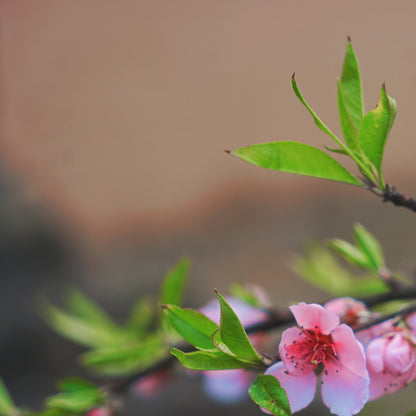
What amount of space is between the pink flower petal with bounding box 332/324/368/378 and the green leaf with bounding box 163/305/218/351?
3.1 inches

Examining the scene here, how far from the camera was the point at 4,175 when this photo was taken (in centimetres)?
192

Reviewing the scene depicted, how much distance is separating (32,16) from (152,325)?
122cm

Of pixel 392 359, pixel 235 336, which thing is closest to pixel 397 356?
pixel 392 359

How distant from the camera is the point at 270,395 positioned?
278 millimetres

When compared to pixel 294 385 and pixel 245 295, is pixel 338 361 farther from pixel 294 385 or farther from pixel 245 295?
pixel 245 295

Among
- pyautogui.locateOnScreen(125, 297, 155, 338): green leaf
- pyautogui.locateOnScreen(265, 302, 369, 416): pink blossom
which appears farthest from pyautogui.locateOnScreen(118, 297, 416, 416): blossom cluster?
pyautogui.locateOnScreen(125, 297, 155, 338): green leaf

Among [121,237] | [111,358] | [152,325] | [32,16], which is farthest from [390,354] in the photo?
[121,237]

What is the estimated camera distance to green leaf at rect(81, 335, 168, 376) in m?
0.52

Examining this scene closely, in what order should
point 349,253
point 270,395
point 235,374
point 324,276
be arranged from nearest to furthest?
point 270,395 < point 349,253 < point 235,374 < point 324,276

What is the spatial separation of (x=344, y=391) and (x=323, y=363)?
3cm

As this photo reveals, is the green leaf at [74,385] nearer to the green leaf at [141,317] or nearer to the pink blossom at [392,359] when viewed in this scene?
the green leaf at [141,317]

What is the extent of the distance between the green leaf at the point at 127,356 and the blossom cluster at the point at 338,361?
0.24 meters

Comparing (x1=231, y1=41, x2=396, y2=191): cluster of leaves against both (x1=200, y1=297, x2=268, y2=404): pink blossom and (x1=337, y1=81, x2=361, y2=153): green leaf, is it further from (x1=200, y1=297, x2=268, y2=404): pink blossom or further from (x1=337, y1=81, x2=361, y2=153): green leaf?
(x1=200, y1=297, x2=268, y2=404): pink blossom

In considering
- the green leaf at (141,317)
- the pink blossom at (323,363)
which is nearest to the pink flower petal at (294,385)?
the pink blossom at (323,363)
